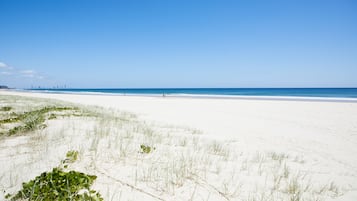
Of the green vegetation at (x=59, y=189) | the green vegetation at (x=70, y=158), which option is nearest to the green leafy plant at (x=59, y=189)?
the green vegetation at (x=59, y=189)

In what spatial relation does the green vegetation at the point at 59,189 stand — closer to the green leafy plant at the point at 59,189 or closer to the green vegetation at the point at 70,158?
the green leafy plant at the point at 59,189

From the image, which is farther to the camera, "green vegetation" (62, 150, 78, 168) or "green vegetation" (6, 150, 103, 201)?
"green vegetation" (62, 150, 78, 168)

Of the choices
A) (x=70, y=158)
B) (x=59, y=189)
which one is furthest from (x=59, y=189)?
(x=70, y=158)

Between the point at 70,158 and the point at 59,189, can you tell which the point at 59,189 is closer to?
the point at 59,189

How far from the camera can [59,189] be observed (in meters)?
2.51

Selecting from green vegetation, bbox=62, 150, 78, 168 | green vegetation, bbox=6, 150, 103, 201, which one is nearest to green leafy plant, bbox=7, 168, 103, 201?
green vegetation, bbox=6, 150, 103, 201

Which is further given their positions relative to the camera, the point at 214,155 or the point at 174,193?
the point at 214,155

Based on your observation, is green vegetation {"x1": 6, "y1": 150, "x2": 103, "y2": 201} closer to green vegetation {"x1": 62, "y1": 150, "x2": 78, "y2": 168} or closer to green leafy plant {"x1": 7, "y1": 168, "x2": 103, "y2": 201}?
green leafy plant {"x1": 7, "y1": 168, "x2": 103, "y2": 201}

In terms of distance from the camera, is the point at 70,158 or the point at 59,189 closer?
the point at 59,189

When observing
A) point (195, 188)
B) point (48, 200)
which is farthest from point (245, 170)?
point (48, 200)

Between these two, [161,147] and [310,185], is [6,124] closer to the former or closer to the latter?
[161,147]

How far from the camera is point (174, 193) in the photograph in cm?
285

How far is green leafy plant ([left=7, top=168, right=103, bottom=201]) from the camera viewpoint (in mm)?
2430

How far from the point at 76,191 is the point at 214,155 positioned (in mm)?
3124
